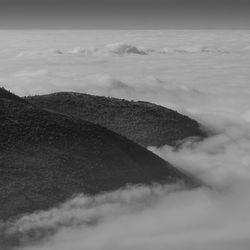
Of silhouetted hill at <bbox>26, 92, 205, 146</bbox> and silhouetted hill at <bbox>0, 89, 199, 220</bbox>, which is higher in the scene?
silhouetted hill at <bbox>26, 92, 205, 146</bbox>

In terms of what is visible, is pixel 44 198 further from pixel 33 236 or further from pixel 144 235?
pixel 144 235

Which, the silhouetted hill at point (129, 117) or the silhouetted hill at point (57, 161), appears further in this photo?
the silhouetted hill at point (129, 117)

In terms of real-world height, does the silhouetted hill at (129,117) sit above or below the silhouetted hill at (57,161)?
above

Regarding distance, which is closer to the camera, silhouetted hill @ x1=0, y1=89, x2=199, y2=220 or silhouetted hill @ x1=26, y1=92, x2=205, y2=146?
silhouetted hill @ x1=0, y1=89, x2=199, y2=220

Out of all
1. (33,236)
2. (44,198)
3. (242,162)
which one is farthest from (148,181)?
(242,162)
